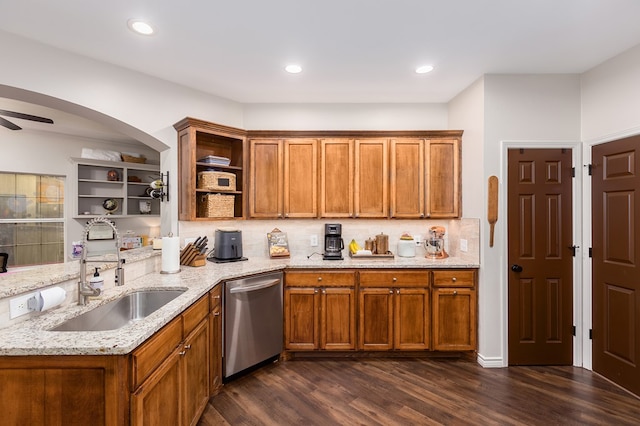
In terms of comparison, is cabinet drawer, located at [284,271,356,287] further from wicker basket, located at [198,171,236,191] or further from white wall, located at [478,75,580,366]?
white wall, located at [478,75,580,366]

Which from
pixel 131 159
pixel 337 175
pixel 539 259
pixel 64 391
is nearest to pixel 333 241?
pixel 337 175

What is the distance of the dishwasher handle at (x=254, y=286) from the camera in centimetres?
260

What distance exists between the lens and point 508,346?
290 cm

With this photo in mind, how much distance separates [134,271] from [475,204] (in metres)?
3.25

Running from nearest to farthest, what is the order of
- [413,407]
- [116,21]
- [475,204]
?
[116,21]
[413,407]
[475,204]

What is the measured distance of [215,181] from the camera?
3.12 m

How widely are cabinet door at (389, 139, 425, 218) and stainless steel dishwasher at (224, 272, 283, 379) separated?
5.15ft

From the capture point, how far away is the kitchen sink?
175 cm

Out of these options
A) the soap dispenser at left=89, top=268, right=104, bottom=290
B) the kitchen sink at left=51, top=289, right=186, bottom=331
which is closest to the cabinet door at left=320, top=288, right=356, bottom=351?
the kitchen sink at left=51, top=289, right=186, bottom=331

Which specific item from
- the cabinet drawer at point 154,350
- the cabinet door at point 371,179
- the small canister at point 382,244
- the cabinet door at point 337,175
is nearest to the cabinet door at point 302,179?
the cabinet door at point 337,175

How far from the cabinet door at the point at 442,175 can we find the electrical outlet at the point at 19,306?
132 inches

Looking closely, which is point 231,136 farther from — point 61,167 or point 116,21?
point 61,167

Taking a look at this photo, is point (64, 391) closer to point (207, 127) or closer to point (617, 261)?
point (207, 127)

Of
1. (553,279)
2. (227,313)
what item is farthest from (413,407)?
(553,279)
